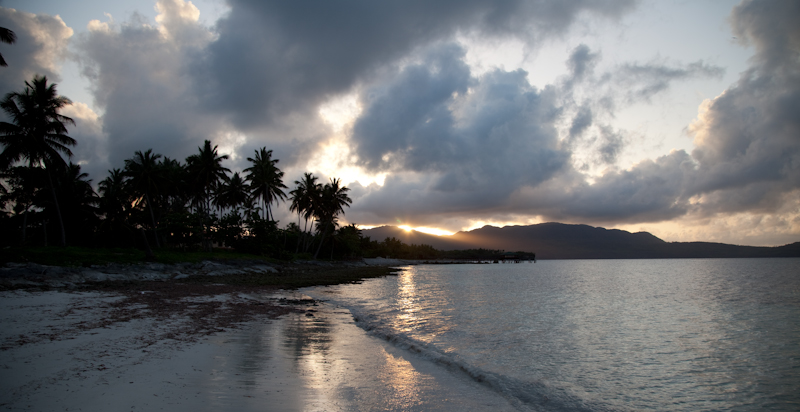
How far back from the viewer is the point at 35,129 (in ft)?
105

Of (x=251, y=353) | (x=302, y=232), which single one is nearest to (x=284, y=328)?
(x=251, y=353)

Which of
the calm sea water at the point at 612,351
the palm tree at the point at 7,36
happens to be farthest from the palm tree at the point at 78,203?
the calm sea water at the point at 612,351

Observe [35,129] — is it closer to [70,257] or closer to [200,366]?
[70,257]

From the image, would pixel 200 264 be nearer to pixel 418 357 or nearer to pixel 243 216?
pixel 243 216

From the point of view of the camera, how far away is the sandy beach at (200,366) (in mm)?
5648

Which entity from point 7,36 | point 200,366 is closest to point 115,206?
point 7,36

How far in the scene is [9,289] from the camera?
16.2 m

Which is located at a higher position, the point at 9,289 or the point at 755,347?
the point at 9,289

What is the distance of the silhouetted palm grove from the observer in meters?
32.3

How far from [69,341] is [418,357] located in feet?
27.7

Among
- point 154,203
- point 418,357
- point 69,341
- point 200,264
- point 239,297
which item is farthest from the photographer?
point 154,203

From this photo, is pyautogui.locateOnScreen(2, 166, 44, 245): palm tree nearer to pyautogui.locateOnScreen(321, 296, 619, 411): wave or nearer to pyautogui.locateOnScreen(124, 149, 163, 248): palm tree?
pyautogui.locateOnScreen(124, 149, 163, 248): palm tree

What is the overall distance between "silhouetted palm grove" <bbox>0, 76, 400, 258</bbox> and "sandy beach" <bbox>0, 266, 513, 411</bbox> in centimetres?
2774

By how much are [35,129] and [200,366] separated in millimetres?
38573
